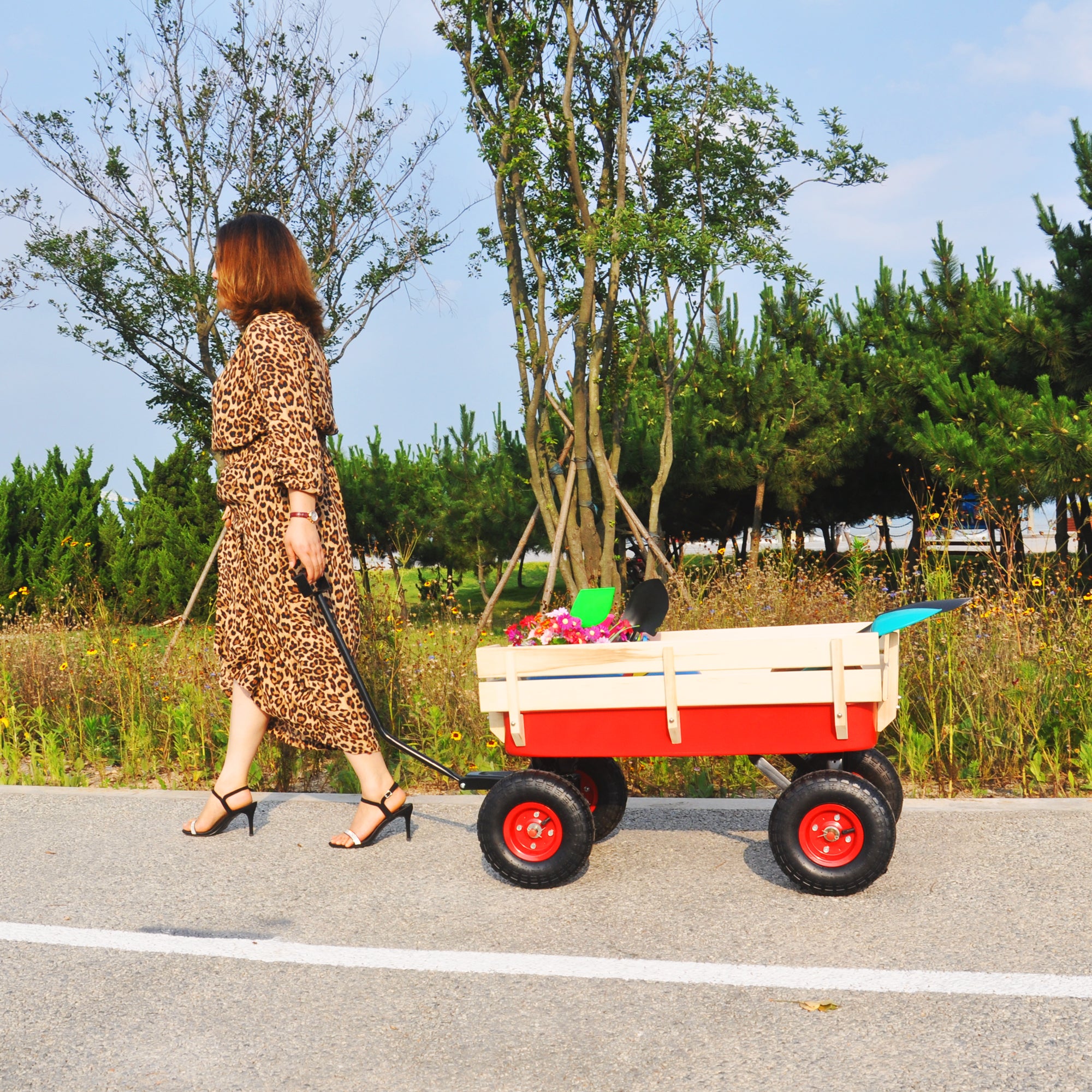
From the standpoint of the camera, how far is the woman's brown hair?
394 cm

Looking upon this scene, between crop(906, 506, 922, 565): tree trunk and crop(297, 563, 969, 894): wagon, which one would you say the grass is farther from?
crop(906, 506, 922, 565): tree trunk

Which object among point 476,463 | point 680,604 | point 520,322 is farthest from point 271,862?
point 476,463

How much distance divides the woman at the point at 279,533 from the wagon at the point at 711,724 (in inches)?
29.0

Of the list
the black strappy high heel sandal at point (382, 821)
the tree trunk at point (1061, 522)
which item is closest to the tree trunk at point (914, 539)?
the tree trunk at point (1061, 522)

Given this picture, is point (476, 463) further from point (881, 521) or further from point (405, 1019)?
point (405, 1019)

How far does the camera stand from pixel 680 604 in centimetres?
680

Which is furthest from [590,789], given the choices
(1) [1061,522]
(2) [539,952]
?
(1) [1061,522]

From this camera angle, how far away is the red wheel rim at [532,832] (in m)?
3.37

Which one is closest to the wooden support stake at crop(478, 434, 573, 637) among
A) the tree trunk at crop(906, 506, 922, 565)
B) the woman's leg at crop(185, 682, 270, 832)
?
the woman's leg at crop(185, 682, 270, 832)

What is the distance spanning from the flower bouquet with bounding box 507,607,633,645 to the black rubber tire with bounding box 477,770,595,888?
429 mm

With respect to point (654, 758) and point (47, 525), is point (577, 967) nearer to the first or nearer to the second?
point (654, 758)

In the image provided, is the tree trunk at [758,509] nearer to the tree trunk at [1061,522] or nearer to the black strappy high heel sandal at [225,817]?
the tree trunk at [1061,522]

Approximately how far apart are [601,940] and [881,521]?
16.7 m

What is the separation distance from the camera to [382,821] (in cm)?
390
